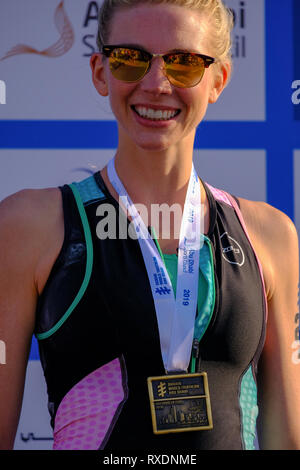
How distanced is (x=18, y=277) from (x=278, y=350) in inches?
28.2

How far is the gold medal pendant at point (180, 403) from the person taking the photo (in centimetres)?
141

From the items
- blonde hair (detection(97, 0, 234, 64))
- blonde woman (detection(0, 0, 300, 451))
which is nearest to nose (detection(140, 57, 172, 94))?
blonde woman (detection(0, 0, 300, 451))

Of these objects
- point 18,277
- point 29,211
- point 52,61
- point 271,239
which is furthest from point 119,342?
point 52,61

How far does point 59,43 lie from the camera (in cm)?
223

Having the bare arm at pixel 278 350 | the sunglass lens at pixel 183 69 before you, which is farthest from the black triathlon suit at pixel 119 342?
the sunglass lens at pixel 183 69

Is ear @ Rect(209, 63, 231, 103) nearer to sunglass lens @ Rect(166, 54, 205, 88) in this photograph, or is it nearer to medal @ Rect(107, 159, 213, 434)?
sunglass lens @ Rect(166, 54, 205, 88)

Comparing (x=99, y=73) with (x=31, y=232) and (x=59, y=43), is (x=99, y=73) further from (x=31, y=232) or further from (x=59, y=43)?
(x=59, y=43)

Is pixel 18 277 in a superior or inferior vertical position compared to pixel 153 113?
inferior

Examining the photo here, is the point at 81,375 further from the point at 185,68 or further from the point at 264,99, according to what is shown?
the point at 264,99

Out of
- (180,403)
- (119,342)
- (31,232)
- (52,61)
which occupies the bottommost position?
(180,403)

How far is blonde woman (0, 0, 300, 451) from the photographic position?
4.68 ft

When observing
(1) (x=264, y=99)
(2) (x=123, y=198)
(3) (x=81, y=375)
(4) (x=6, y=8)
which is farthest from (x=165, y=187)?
(4) (x=6, y=8)

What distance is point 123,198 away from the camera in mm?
1576

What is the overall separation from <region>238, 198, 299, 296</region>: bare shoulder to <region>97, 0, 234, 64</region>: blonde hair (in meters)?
Result: 0.43
